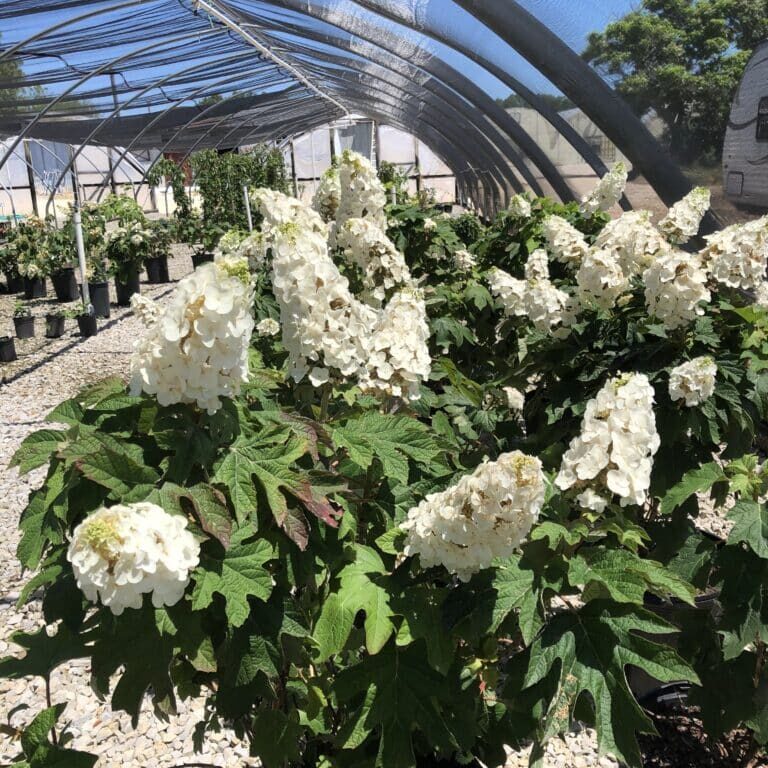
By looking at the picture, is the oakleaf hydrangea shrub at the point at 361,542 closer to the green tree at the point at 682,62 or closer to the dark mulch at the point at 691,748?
the dark mulch at the point at 691,748

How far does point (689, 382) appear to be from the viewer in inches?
93.0

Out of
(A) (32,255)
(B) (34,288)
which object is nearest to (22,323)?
(A) (32,255)

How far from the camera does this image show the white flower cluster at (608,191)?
430cm

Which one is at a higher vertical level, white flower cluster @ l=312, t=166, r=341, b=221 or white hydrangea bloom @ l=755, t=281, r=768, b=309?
white flower cluster @ l=312, t=166, r=341, b=221

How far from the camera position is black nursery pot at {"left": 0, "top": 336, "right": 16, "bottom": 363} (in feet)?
30.9

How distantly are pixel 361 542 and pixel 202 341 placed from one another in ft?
2.97

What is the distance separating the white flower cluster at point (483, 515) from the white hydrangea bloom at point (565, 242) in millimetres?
2197

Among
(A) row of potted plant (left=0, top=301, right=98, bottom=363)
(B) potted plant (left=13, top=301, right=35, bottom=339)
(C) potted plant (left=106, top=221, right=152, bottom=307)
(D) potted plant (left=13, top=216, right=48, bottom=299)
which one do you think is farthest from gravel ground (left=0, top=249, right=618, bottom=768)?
(D) potted plant (left=13, top=216, right=48, bottom=299)

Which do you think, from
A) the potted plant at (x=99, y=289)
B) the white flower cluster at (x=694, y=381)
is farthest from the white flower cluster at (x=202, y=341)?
the potted plant at (x=99, y=289)

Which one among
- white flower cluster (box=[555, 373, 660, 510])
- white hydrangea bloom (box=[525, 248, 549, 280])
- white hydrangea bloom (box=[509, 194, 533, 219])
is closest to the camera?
white flower cluster (box=[555, 373, 660, 510])

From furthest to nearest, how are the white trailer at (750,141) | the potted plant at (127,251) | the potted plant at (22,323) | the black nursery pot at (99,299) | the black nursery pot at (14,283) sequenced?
the black nursery pot at (14,283) → the potted plant at (127,251) → the black nursery pot at (99,299) → the potted plant at (22,323) → the white trailer at (750,141)

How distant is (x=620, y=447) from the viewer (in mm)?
1657

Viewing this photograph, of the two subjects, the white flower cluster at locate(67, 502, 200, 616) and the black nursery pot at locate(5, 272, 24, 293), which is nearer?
the white flower cluster at locate(67, 502, 200, 616)

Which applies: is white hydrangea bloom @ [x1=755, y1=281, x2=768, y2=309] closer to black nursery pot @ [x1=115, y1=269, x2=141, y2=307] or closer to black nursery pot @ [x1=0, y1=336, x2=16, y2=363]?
black nursery pot @ [x1=0, y1=336, x2=16, y2=363]
